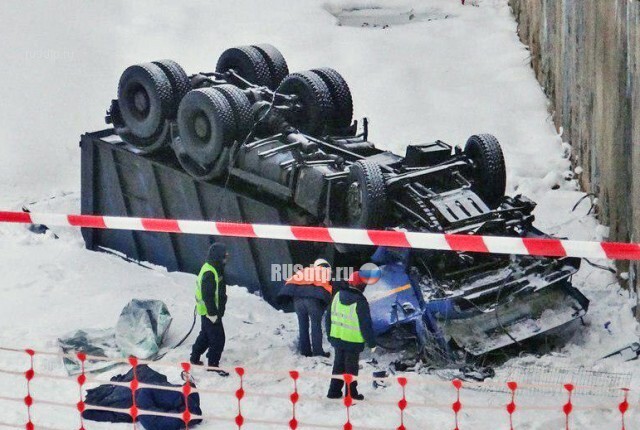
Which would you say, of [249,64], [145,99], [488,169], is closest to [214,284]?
[488,169]

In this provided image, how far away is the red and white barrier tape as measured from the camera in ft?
28.7

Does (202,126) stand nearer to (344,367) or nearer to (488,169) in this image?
(488,169)

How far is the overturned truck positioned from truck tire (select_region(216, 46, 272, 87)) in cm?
2

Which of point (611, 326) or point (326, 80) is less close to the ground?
point (326, 80)

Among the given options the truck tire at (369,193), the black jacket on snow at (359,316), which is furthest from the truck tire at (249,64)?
the black jacket on snow at (359,316)

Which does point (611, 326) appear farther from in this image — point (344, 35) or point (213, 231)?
point (344, 35)

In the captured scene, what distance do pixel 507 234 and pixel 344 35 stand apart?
9.41 meters

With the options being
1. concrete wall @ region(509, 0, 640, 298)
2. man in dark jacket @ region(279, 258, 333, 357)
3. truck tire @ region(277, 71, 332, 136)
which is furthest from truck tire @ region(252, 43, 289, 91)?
man in dark jacket @ region(279, 258, 333, 357)

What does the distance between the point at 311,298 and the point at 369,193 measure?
1.04 metres

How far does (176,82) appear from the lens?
1384 centimetres

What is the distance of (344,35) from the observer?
20.6 m

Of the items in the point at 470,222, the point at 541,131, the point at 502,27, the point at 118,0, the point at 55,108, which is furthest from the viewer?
the point at 118,0

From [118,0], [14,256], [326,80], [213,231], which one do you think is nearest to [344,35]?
[118,0]

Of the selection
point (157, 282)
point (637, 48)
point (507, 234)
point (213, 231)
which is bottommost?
point (157, 282)
